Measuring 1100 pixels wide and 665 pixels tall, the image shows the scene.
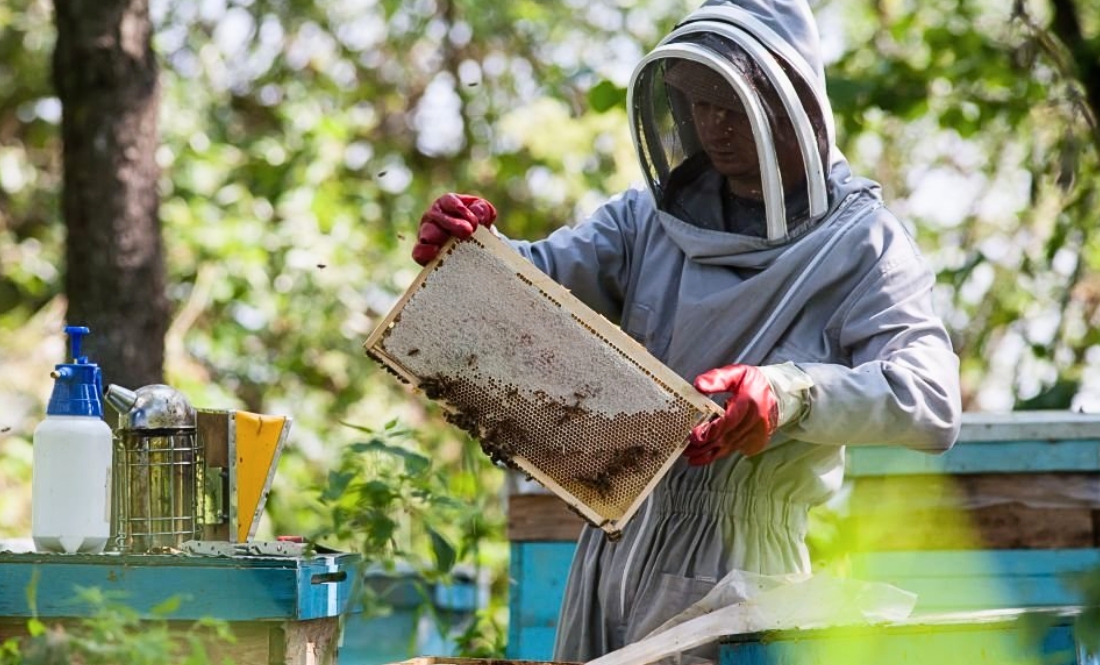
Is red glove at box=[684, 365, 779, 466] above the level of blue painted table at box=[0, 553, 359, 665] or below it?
above

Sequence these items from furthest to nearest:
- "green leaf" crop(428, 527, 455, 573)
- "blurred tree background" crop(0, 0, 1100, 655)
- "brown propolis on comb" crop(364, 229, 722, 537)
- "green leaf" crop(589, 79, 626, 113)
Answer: "blurred tree background" crop(0, 0, 1100, 655), "green leaf" crop(589, 79, 626, 113), "green leaf" crop(428, 527, 455, 573), "brown propolis on comb" crop(364, 229, 722, 537)

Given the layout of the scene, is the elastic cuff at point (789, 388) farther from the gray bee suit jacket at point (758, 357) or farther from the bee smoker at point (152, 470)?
the bee smoker at point (152, 470)

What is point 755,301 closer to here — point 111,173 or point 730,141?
point 730,141

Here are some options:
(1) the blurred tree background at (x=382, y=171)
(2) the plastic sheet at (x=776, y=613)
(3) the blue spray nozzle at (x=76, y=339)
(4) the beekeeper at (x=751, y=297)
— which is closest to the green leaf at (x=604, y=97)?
(1) the blurred tree background at (x=382, y=171)

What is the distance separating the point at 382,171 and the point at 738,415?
4.79 m

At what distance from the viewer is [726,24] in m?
2.70

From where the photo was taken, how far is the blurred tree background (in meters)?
6.90

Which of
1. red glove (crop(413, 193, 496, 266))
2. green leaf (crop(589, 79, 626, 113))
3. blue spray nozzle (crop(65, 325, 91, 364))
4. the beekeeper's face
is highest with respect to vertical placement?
green leaf (crop(589, 79, 626, 113))

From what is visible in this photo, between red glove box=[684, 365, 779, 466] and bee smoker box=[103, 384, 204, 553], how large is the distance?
851 millimetres

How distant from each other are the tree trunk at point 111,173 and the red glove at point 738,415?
2.64 metres

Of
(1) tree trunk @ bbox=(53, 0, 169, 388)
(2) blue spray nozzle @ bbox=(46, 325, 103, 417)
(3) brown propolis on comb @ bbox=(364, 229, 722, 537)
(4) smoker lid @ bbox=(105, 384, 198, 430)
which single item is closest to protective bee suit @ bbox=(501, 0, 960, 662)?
(3) brown propolis on comb @ bbox=(364, 229, 722, 537)

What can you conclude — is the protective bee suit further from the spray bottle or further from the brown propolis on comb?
the spray bottle

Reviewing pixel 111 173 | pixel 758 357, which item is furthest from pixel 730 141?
pixel 111 173

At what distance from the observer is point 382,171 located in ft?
22.2
